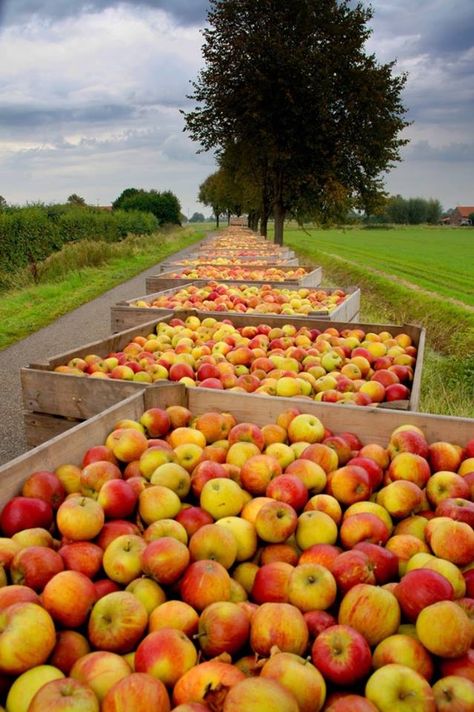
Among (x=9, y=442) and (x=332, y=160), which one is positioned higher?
(x=332, y=160)

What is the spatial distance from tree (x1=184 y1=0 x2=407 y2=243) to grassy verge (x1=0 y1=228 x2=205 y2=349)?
716cm

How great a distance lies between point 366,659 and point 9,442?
16.9ft

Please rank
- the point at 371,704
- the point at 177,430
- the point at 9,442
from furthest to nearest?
the point at 9,442 < the point at 177,430 < the point at 371,704

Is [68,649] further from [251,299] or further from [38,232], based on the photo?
[38,232]

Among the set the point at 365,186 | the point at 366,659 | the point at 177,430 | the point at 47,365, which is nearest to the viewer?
the point at 366,659

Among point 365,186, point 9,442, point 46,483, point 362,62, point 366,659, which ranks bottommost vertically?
point 9,442

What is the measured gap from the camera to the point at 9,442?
19.5 ft

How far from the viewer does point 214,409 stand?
136 inches

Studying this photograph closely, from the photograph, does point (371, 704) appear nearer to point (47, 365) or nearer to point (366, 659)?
point (366, 659)

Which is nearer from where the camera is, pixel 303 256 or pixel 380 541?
pixel 380 541

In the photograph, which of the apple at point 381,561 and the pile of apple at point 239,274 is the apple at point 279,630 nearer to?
the apple at point 381,561

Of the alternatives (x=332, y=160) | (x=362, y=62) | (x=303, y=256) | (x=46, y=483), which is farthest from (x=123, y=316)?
(x=303, y=256)

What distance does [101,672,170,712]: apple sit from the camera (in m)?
1.39

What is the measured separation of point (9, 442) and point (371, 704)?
5.27 meters
